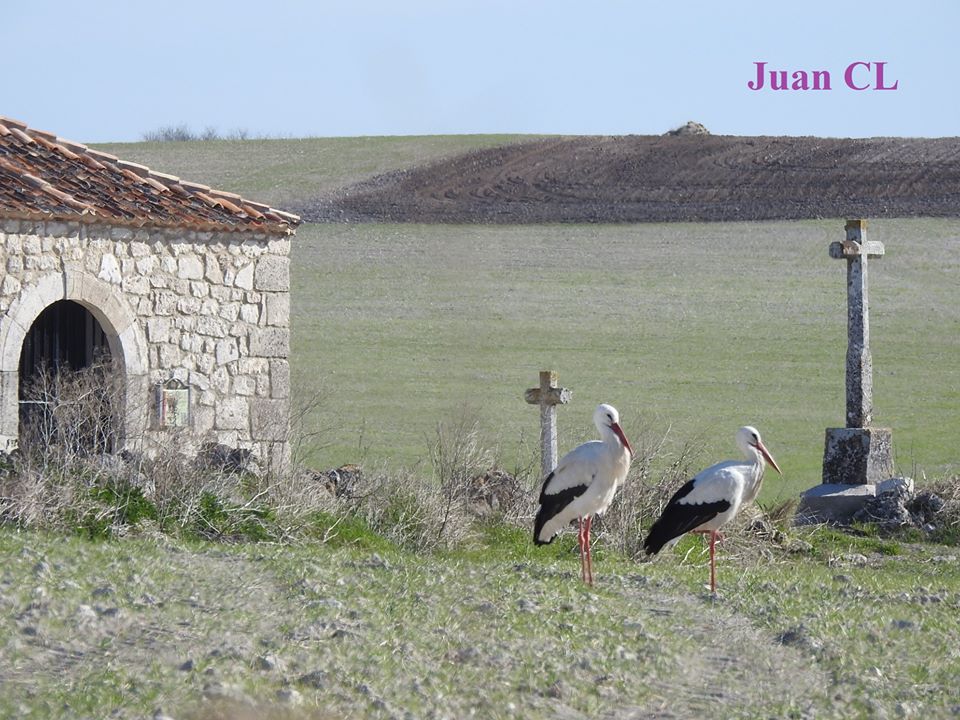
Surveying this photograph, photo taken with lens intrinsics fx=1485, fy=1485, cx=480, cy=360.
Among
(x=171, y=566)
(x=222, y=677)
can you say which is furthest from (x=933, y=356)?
(x=222, y=677)

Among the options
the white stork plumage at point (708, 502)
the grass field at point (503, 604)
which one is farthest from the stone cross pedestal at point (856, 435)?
the white stork plumage at point (708, 502)

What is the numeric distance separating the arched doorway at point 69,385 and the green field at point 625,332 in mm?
2596

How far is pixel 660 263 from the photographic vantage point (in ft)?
129

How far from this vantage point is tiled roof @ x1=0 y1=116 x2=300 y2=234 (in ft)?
48.3

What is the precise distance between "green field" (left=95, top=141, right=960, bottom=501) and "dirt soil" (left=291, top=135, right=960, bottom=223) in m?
1.35

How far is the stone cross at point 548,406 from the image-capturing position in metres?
→ 15.7

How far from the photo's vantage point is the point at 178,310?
15.8 m

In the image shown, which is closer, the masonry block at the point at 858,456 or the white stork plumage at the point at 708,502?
the white stork plumage at the point at 708,502

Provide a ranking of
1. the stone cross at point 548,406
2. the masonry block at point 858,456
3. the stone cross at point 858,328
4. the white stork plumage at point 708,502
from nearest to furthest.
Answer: the white stork plumage at point 708,502, the stone cross at point 548,406, the masonry block at point 858,456, the stone cross at point 858,328

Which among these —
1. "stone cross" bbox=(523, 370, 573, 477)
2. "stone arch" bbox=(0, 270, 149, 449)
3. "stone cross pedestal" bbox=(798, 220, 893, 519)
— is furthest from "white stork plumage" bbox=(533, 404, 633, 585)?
"stone cross pedestal" bbox=(798, 220, 893, 519)

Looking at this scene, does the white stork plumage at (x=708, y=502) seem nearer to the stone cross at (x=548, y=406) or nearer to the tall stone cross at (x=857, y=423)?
the stone cross at (x=548, y=406)

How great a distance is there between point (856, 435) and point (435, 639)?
10.6m

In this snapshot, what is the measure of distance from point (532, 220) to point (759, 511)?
30.2 m

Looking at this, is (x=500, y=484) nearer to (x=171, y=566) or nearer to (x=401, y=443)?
(x=171, y=566)
